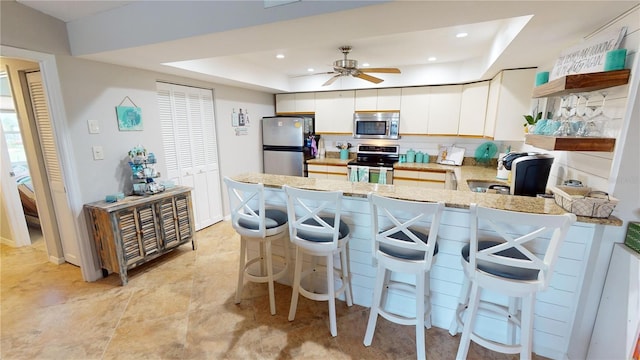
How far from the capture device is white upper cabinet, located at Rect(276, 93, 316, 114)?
4.91 m

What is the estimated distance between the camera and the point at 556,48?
217 centimetres

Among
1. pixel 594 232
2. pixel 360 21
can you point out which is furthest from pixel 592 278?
pixel 360 21

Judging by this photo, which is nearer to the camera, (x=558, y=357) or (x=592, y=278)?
(x=592, y=278)

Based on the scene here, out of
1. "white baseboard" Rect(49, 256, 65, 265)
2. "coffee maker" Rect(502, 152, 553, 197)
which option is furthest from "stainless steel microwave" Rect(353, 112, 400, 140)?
"white baseboard" Rect(49, 256, 65, 265)

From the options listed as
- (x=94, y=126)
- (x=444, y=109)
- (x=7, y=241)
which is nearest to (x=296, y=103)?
(x=444, y=109)

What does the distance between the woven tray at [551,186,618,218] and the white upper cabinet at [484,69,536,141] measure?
5.28ft

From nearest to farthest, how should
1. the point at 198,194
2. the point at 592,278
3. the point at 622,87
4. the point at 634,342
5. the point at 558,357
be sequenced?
the point at 634,342 → the point at 622,87 → the point at 592,278 → the point at 558,357 → the point at 198,194

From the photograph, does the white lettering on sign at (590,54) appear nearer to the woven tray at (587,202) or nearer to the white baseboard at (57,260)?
the woven tray at (587,202)

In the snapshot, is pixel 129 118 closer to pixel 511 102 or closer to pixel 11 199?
pixel 11 199

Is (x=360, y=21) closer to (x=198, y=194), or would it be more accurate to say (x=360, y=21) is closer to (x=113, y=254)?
(x=113, y=254)

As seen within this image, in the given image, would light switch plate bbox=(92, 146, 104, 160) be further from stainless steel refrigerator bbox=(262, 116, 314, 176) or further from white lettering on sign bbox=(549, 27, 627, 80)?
white lettering on sign bbox=(549, 27, 627, 80)

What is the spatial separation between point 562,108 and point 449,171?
6.35 ft

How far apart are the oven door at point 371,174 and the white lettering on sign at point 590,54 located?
257 cm

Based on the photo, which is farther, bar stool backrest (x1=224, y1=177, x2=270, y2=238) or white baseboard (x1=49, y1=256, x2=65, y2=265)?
white baseboard (x1=49, y1=256, x2=65, y2=265)
